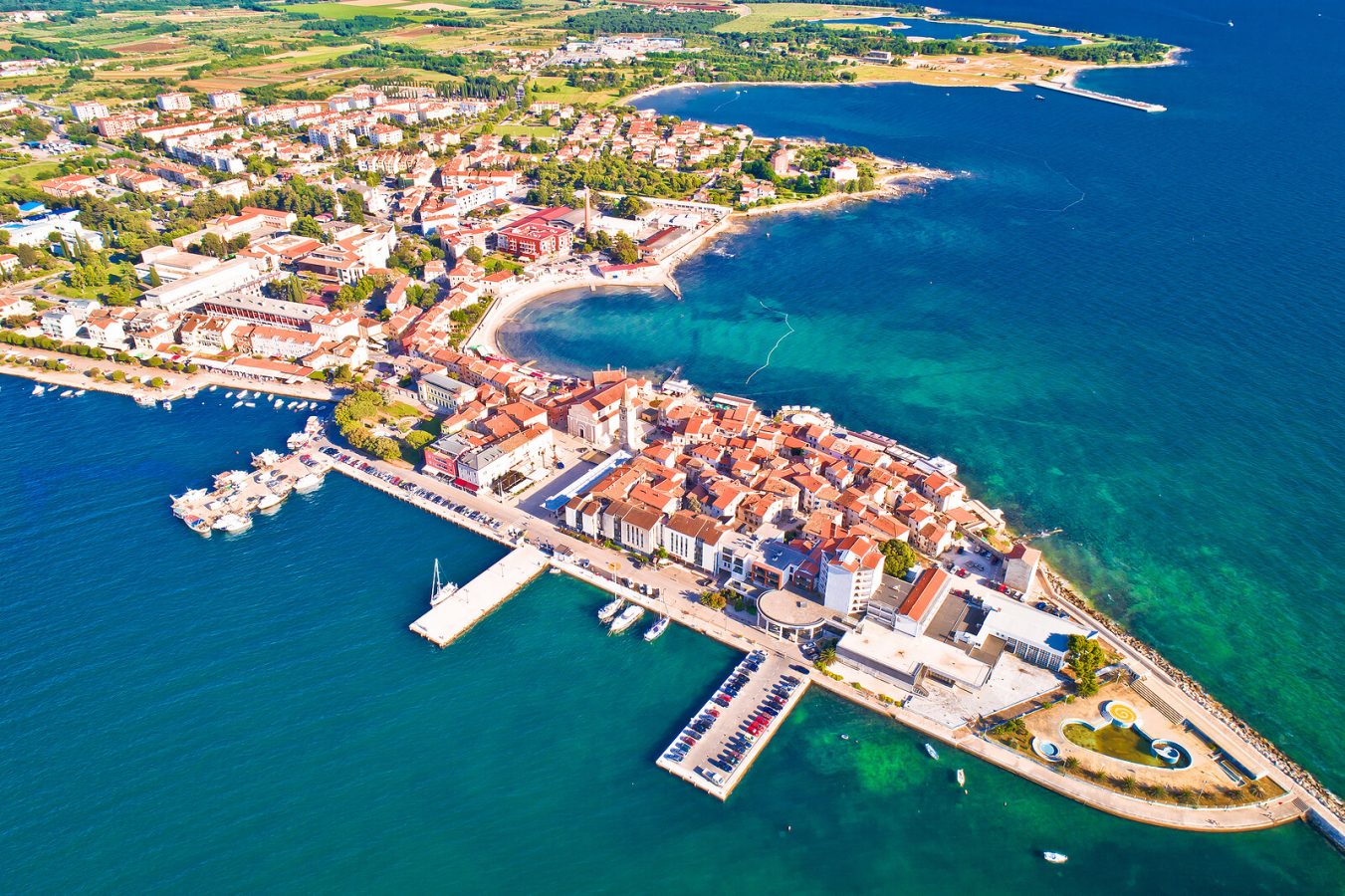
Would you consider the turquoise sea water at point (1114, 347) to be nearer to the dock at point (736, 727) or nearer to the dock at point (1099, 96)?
the dock at point (1099, 96)

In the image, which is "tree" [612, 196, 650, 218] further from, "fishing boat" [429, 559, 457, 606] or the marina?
"fishing boat" [429, 559, 457, 606]

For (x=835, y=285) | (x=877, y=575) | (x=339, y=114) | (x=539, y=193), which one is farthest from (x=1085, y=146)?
(x=339, y=114)

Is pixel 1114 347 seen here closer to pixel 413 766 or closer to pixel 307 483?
pixel 413 766

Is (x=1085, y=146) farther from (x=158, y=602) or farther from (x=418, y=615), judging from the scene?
(x=158, y=602)

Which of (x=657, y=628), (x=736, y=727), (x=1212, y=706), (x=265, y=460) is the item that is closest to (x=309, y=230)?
(x=265, y=460)

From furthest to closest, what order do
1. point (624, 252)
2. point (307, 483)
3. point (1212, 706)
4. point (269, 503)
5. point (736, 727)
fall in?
point (624, 252) → point (307, 483) → point (269, 503) → point (1212, 706) → point (736, 727)

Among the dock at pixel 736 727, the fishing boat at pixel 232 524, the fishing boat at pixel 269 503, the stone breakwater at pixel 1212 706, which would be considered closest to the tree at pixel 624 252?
the fishing boat at pixel 269 503

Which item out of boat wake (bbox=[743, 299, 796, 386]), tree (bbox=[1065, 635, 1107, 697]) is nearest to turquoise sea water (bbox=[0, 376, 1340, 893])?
tree (bbox=[1065, 635, 1107, 697])
